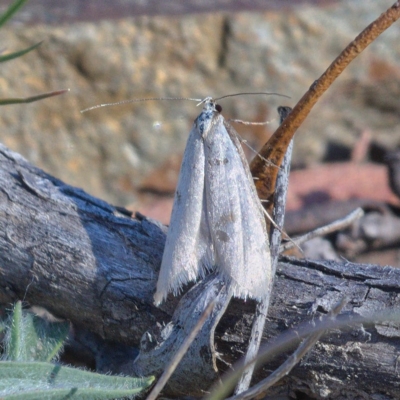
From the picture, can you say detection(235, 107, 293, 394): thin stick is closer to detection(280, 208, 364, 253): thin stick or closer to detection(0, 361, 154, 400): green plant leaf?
detection(280, 208, 364, 253): thin stick

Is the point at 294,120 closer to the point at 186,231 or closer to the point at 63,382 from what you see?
the point at 186,231

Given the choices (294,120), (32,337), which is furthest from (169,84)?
(32,337)

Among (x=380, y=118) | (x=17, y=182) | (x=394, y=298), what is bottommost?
(x=394, y=298)

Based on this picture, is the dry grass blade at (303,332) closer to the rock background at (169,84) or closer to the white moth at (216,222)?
the white moth at (216,222)

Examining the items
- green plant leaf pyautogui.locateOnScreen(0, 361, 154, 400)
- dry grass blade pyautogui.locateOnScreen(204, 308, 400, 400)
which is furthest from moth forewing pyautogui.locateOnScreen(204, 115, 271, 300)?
green plant leaf pyautogui.locateOnScreen(0, 361, 154, 400)

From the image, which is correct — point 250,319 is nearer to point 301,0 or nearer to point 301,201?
point 301,201

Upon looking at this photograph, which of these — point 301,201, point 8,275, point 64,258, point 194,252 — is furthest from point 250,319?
point 301,201
